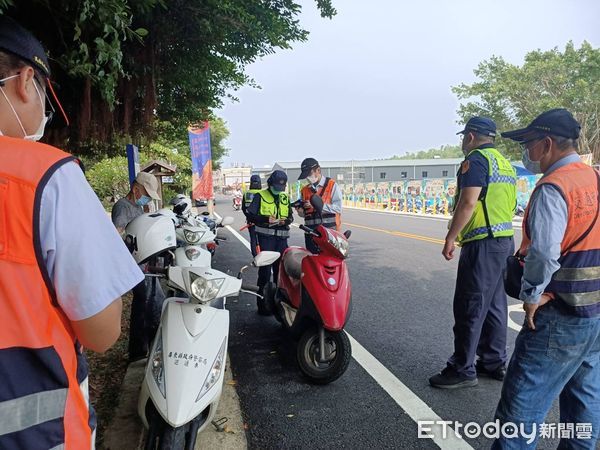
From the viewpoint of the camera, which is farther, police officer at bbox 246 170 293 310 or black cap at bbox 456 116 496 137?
police officer at bbox 246 170 293 310

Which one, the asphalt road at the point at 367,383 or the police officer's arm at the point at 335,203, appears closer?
the asphalt road at the point at 367,383

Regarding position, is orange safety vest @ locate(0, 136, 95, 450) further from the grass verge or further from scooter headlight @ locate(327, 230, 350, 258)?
scooter headlight @ locate(327, 230, 350, 258)

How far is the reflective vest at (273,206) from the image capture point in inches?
229

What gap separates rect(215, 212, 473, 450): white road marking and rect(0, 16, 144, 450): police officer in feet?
7.69

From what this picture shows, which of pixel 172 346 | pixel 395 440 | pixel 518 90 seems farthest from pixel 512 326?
pixel 518 90

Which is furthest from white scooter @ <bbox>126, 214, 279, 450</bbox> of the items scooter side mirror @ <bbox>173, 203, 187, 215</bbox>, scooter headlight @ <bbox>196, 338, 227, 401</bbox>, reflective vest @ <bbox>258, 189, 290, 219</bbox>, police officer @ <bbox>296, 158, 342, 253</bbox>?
police officer @ <bbox>296, 158, 342, 253</bbox>

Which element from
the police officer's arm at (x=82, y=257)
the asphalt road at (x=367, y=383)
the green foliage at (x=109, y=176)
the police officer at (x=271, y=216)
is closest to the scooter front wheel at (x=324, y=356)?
the asphalt road at (x=367, y=383)

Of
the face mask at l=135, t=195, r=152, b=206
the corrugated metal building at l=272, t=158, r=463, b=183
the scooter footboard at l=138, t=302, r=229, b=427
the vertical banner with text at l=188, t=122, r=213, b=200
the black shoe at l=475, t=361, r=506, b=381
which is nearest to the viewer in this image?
the scooter footboard at l=138, t=302, r=229, b=427

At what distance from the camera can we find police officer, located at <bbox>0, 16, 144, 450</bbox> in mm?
971

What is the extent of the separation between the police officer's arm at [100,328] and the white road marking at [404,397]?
91.1 inches

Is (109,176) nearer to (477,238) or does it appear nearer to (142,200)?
(142,200)

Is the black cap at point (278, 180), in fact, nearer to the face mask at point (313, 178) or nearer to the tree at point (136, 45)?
the face mask at point (313, 178)

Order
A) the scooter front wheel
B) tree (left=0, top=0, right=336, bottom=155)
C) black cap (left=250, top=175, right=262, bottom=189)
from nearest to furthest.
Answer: tree (left=0, top=0, right=336, bottom=155) → the scooter front wheel → black cap (left=250, top=175, right=262, bottom=189)

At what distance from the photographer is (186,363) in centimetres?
223
